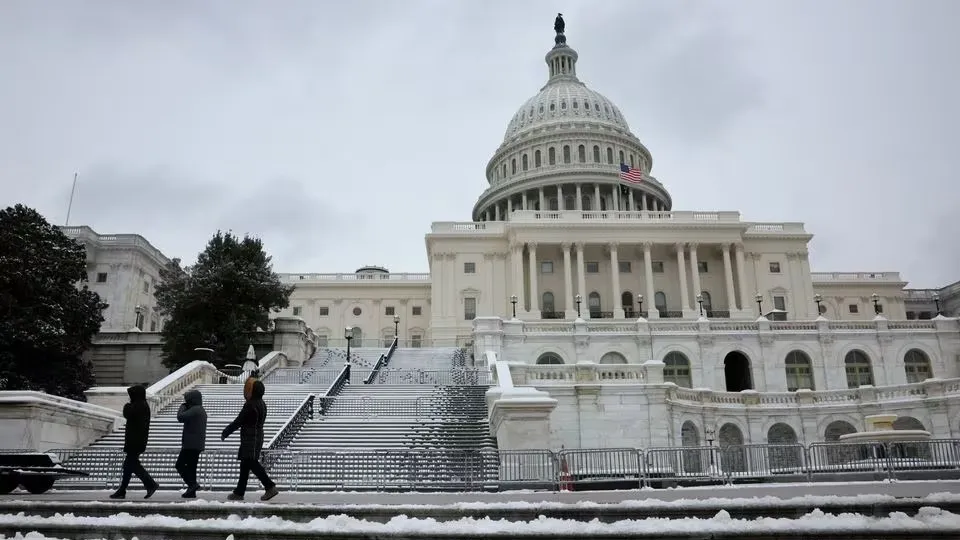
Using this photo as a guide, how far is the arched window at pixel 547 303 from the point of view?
74125mm

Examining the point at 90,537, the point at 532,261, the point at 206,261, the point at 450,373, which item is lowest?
the point at 90,537

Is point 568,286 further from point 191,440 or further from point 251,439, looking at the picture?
point 251,439

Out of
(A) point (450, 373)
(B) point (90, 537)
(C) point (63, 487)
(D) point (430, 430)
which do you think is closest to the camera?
(B) point (90, 537)

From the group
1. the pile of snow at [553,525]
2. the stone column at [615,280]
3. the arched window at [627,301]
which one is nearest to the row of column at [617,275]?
the stone column at [615,280]

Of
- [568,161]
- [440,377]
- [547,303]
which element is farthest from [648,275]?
[440,377]

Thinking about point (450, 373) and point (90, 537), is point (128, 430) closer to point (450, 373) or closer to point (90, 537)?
point (90, 537)

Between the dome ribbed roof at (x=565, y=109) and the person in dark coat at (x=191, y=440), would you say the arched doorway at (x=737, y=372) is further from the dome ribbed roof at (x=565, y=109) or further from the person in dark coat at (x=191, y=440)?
the dome ribbed roof at (x=565, y=109)

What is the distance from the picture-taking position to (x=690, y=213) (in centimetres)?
7488

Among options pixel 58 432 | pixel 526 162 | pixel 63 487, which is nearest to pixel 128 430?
pixel 63 487

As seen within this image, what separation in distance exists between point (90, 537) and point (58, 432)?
48.8ft

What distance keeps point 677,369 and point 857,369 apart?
11045 millimetres

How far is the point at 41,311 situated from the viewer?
3972 centimetres

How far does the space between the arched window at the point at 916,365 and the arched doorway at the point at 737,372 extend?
9.31 metres

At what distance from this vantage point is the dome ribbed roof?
106550 millimetres
